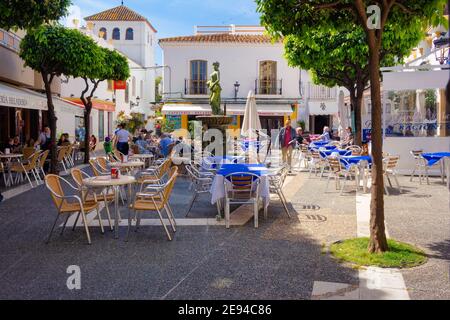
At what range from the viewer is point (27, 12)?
7164 mm

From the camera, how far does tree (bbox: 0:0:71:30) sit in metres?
6.90

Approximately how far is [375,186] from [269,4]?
8.21 ft

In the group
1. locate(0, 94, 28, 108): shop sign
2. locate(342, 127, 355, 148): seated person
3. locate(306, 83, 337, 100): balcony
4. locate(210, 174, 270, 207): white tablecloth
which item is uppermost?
locate(306, 83, 337, 100): balcony

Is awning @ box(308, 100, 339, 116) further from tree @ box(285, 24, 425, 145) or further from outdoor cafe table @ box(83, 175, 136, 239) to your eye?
outdoor cafe table @ box(83, 175, 136, 239)

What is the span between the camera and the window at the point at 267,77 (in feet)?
99.9

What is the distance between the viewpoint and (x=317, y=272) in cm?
473

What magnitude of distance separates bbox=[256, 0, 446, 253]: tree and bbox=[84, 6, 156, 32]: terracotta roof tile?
44.7 m

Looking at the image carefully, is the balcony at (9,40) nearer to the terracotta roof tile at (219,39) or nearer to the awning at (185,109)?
the awning at (185,109)

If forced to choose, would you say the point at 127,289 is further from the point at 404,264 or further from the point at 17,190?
the point at 17,190

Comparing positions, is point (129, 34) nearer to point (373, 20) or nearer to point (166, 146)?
point (166, 146)

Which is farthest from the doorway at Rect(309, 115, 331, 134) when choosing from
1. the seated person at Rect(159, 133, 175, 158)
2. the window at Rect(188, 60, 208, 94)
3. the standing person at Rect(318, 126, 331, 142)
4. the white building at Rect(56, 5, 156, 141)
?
the seated person at Rect(159, 133, 175, 158)

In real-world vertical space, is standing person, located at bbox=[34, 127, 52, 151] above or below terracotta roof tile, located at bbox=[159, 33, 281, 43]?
below

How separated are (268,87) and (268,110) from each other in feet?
9.12
